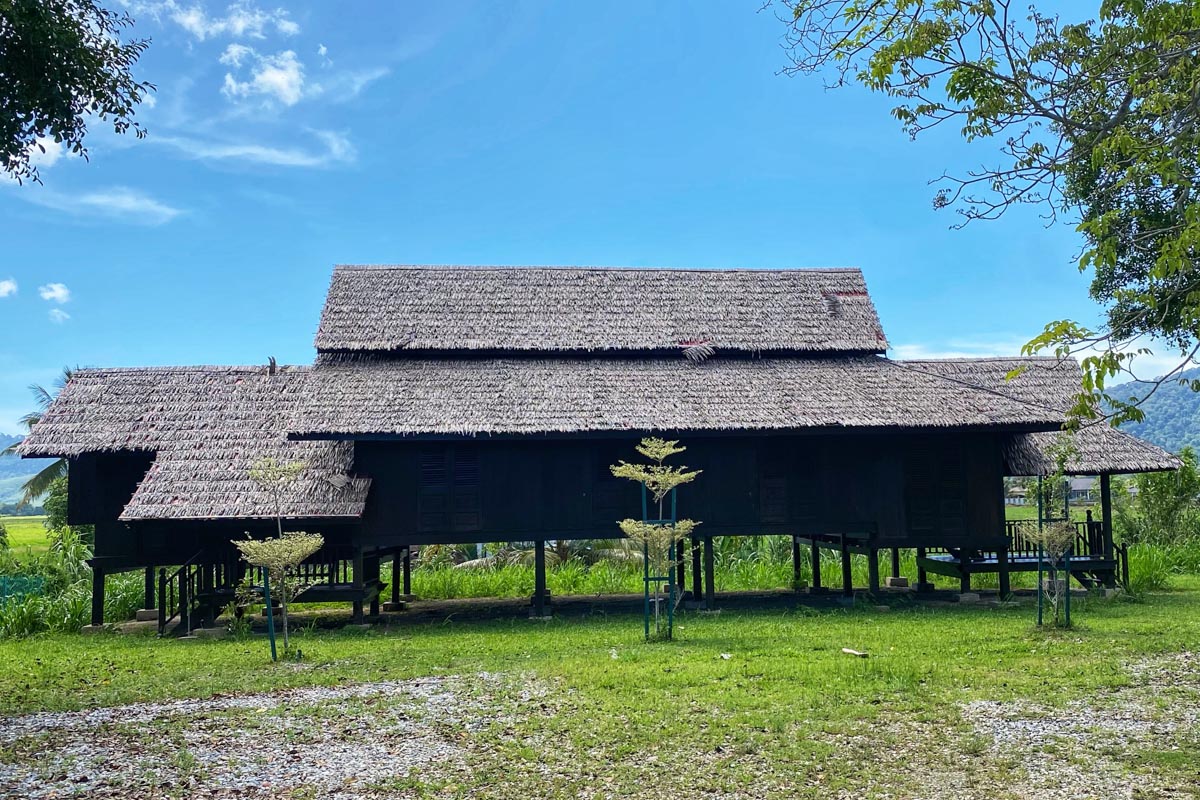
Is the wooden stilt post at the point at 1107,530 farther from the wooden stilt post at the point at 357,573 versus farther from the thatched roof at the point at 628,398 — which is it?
the wooden stilt post at the point at 357,573

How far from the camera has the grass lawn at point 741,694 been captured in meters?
5.98

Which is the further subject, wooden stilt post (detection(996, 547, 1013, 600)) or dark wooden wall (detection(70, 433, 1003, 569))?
wooden stilt post (detection(996, 547, 1013, 600))

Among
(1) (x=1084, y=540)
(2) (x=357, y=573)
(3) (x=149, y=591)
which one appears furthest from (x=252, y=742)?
(1) (x=1084, y=540)

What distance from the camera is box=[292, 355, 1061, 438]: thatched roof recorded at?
1355 centimetres

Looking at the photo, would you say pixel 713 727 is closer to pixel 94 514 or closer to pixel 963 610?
pixel 963 610

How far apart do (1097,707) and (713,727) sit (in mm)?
3247

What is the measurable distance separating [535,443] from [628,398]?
1.66m

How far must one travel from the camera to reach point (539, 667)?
966cm

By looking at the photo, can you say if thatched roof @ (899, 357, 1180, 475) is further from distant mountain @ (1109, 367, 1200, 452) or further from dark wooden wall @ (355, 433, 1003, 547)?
distant mountain @ (1109, 367, 1200, 452)

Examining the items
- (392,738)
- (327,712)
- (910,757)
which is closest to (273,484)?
(327,712)

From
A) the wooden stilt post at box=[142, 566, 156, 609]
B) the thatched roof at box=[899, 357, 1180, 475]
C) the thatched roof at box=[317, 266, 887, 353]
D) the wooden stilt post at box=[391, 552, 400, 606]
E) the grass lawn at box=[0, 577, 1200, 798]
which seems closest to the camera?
the grass lawn at box=[0, 577, 1200, 798]

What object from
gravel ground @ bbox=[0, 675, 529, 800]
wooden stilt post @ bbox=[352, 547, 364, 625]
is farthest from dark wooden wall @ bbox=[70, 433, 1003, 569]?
gravel ground @ bbox=[0, 675, 529, 800]

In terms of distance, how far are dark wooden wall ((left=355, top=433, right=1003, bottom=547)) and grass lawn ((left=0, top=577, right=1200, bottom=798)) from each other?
1669mm

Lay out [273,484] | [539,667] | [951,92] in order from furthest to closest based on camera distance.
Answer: [273,484]
[539,667]
[951,92]
